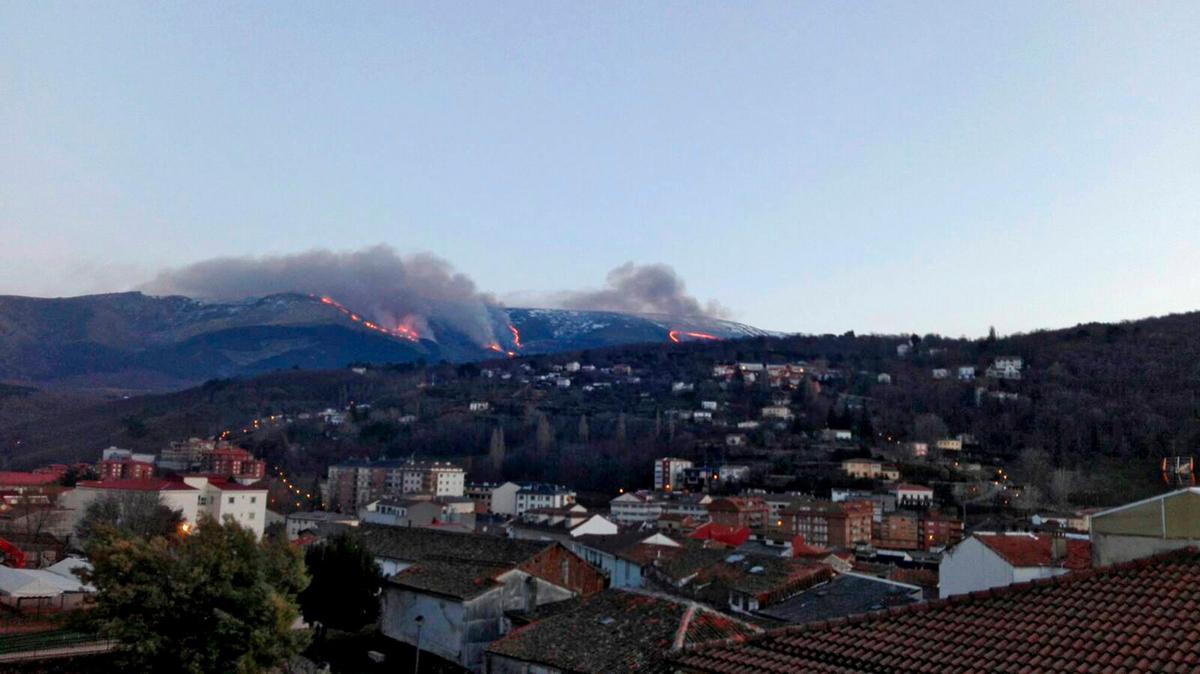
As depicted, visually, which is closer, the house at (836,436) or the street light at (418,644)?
the street light at (418,644)

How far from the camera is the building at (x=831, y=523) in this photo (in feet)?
214

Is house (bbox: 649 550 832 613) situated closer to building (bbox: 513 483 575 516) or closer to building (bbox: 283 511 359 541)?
building (bbox: 283 511 359 541)

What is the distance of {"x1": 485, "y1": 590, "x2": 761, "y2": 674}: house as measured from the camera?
50.8ft

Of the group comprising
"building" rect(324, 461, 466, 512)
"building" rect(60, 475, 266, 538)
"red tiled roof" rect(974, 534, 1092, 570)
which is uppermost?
"red tiled roof" rect(974, 534, 1092, 570)

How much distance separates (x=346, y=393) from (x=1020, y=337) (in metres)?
135

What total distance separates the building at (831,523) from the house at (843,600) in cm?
4158

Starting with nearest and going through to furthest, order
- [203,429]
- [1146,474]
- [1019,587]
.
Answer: [1019,587] < [1146,474] < [203,429]

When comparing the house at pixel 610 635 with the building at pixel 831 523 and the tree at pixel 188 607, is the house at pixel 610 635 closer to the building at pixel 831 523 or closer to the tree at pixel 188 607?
the tree at pixel 188 607

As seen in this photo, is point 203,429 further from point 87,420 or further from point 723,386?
point 723,386

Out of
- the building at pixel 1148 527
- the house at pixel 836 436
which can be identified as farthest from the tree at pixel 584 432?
the building at pixel 1148 527

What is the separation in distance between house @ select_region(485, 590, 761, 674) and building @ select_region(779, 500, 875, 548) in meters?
48.6

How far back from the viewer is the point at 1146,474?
85.9m

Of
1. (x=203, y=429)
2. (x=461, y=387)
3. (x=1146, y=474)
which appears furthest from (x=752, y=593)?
(x=461, y=387)

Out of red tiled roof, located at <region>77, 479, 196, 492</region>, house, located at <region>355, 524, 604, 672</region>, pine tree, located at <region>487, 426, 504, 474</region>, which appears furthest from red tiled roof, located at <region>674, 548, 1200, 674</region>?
pine tree, located at <region>487, 426, 504, 474</region>
